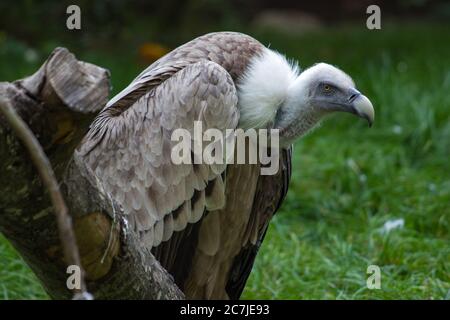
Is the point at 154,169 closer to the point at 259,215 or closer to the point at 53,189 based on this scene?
the point at 259,215

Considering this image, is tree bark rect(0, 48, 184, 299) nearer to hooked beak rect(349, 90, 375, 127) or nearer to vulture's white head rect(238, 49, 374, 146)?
vulture's white head rect(238, 49, 374, 146)

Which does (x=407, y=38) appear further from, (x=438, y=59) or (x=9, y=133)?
(x=9, y=133)

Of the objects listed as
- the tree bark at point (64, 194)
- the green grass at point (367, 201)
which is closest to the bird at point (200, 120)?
the green grass at point (367, 201)

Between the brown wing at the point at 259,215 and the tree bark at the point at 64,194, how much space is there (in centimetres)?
156

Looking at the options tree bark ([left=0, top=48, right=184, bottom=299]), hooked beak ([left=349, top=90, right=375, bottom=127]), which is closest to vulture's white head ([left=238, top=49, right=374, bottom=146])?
hooked beak ([left=349, top=90, right=375, bottom=127])

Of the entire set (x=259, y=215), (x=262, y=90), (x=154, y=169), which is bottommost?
(x=259, y=215)

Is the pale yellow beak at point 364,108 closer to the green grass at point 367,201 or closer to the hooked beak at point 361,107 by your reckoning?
the hooked beak at point 361,107

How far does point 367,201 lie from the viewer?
6.49m

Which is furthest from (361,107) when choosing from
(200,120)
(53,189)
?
(53,189)

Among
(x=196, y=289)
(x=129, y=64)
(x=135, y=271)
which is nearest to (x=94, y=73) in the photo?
(x=135, y=271)

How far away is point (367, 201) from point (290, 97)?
93.6 inches

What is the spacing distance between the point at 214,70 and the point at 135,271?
1.38 m

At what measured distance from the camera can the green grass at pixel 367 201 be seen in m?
5.21
